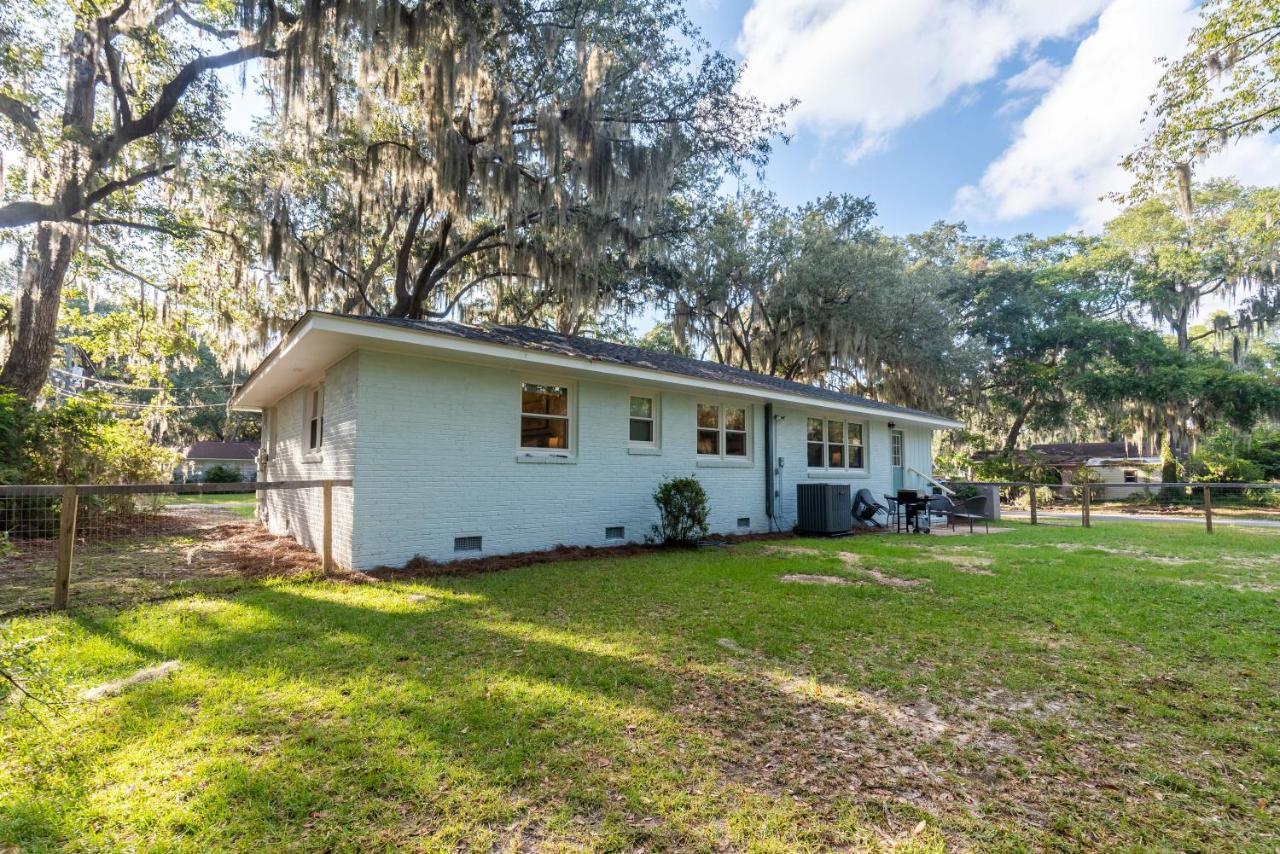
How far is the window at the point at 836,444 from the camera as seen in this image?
12.7 metres

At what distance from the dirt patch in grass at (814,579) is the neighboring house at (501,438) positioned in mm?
3169

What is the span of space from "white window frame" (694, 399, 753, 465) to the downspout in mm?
359

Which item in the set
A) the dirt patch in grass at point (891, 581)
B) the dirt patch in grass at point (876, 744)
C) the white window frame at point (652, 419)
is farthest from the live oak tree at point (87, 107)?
the dirt patch in grass at point (891, 581)

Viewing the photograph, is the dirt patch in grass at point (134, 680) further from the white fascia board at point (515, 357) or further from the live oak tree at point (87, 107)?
the live oak tree at point (87, 107)

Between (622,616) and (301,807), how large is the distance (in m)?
2.94

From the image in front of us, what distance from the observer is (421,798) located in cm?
220

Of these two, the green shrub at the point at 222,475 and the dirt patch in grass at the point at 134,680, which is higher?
the green shrub at the point at 222,475

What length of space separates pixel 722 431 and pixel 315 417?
7.40 m

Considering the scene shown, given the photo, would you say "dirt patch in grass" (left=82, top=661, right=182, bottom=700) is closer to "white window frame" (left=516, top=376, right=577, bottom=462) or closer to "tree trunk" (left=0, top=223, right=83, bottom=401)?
"white window frame" (left=516, top=376, right=577, bottom=462)

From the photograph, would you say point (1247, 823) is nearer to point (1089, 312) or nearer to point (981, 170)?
point (981, 170)

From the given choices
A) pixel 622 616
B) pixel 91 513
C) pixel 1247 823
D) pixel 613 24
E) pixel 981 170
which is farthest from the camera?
pixel 981 170

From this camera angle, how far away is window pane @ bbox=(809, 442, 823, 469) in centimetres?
1259

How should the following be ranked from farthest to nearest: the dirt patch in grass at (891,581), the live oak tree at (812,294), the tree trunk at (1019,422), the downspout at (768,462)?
1. the tree trunk at (1019,422)
2. the live oak tree at (812,294)
3. the downspout at (768,462)
4. the dirt patch in grass at (891,581)

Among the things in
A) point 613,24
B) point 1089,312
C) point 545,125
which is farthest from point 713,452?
point 1089,312
